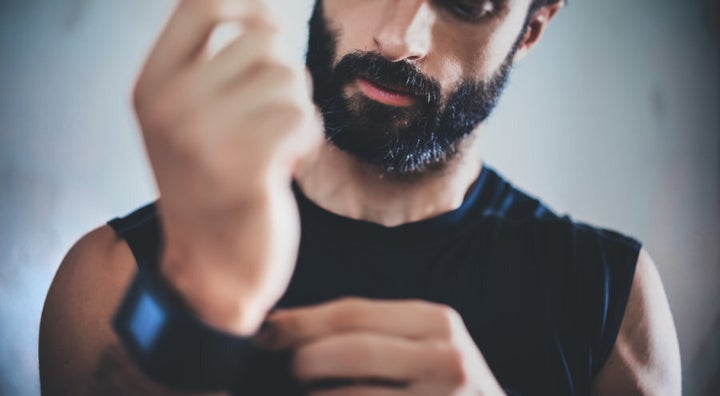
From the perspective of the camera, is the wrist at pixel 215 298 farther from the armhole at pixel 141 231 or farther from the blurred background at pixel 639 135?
the blurred background at pixel 639 135

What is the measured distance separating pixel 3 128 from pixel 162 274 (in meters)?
0.51

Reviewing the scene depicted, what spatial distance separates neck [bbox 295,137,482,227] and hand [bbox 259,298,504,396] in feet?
0.94

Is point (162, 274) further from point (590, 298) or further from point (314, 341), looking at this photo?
point (590, 298)

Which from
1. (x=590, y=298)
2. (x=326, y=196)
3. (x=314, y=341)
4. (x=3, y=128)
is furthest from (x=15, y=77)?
(x=590, y=298)

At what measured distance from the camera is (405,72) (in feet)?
2.14

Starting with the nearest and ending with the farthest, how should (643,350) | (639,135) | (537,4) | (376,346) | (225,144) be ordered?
1. (225,144)
2. (376,346)
3. (643,350)
4. (537,4)
5. (639,135)

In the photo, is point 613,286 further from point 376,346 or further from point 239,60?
point 239,60

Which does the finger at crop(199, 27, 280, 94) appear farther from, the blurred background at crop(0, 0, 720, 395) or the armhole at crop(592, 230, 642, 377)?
the blurred background at crop(0, 0, 720, 395)

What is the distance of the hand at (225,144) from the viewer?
0.32 metres

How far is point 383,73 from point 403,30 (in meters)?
0.07

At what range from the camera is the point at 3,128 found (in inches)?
26.6

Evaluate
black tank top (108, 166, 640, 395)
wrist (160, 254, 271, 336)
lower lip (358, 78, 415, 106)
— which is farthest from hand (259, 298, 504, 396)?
lower lip (358, 78, 415, 106)

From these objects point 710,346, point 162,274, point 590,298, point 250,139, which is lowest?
point 710,346

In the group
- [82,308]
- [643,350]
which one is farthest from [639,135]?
[82,308]
